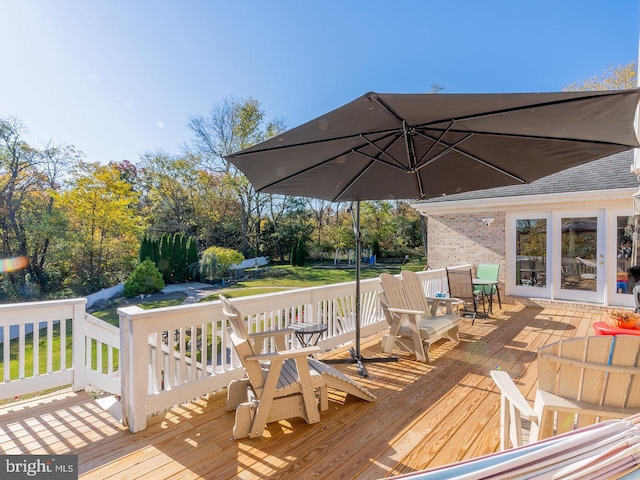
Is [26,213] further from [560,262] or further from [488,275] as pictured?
[560,262]

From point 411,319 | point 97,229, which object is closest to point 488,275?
point 411,319

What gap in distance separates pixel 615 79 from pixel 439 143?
1839 centimetres

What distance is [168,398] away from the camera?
8.87 feet

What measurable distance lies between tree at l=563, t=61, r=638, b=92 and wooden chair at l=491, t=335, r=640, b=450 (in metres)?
18.4

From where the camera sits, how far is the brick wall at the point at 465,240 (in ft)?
25.7

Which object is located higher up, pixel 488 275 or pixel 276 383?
pixel 488 275

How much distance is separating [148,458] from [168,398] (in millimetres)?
568

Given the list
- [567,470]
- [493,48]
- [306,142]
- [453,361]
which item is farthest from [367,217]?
[567,470]

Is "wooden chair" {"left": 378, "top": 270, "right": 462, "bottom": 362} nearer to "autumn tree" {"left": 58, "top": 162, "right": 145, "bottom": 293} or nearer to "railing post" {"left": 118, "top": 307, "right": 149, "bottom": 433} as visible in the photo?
"railing post" {"left": 118, "top": 307, "right": 149, "bottom": 433}

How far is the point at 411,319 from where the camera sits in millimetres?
3957

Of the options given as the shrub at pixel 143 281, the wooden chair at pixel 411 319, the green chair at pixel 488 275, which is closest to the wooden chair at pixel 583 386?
the wooden chair at pixel 411 319

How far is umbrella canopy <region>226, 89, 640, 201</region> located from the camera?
6.04 ft

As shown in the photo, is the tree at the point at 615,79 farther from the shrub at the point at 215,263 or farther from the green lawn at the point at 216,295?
the shrub at the point at 215,263

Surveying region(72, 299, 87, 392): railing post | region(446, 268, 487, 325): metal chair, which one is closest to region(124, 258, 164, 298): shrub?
region(72, 299, 87, 392): railing post
